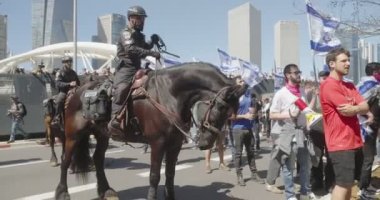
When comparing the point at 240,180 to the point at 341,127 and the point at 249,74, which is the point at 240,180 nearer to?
the point at 341,127

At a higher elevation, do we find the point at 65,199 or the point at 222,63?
the point at 222,63

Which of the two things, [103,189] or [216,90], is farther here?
[103,189]

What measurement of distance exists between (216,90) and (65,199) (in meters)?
2.98

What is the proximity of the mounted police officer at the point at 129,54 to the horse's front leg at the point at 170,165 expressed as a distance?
755mm

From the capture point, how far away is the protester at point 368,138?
22.4ft

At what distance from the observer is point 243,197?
287 inches

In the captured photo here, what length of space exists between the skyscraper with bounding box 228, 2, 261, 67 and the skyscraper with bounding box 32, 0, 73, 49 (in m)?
24.6

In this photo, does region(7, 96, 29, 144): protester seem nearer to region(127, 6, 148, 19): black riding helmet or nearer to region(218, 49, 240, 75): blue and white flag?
region(218, 49, 240, 75): blue and white flag

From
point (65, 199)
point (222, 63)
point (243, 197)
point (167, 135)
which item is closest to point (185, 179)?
point (243, 197)

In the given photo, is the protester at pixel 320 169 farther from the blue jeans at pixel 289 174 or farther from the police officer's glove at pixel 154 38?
the police officer's glove at pixel 154 38

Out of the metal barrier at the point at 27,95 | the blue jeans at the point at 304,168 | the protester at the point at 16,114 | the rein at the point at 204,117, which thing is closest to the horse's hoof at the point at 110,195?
the rein at the point at 204,117

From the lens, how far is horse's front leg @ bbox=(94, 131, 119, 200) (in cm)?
695

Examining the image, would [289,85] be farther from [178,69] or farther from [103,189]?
[103,189]

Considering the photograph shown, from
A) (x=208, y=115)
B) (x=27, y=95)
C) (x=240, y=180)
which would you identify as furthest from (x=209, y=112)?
(x=27, y=95)
